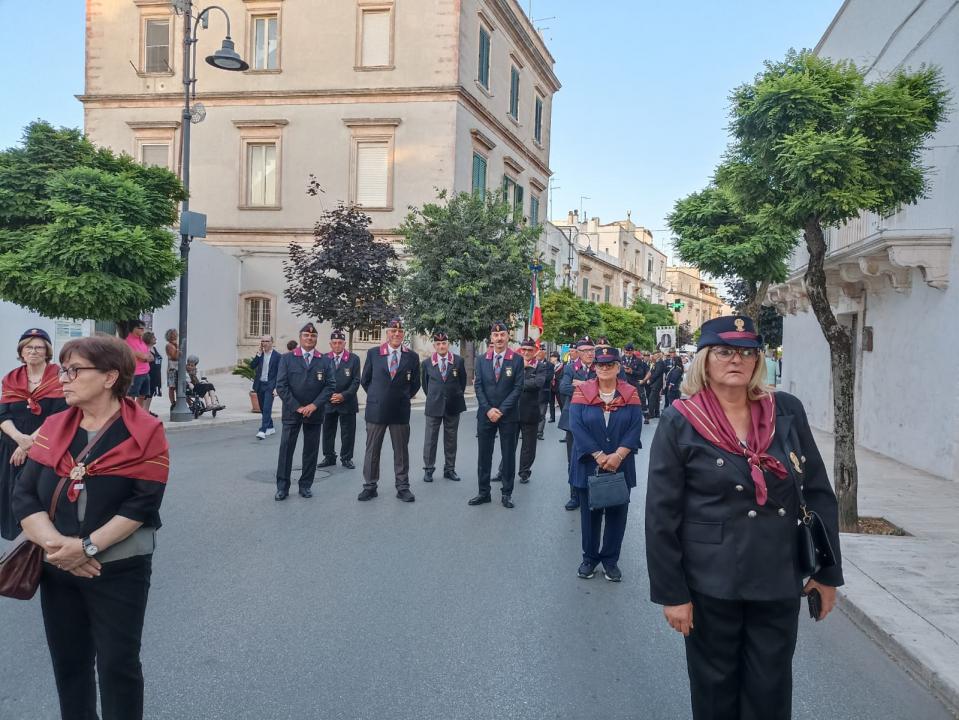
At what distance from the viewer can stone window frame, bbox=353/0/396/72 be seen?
28.9 metres

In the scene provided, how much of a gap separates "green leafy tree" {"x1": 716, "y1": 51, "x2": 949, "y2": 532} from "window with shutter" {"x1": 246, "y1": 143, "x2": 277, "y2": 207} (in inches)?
977

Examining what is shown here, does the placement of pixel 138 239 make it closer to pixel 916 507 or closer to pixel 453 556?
pixel 453 556

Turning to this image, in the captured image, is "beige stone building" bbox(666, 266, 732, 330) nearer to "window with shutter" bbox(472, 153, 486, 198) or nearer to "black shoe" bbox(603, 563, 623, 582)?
"window with shutter" bbox(472, 153, 486, 198)

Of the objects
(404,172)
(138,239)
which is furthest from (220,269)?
(138,239)

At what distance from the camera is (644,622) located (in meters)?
5.28

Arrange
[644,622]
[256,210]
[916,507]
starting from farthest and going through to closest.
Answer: [256,210]
[916,507]
[644,622]

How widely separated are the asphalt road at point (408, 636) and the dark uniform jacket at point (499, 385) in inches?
68.8

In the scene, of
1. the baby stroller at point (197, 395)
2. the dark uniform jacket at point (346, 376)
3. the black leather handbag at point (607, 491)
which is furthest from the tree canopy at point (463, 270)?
the black leather handbag at point (607, 491)

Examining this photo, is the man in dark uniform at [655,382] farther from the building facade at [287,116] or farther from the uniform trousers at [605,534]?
the uniform trousers at [605,534]

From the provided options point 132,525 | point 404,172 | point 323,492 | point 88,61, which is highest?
point 88,61

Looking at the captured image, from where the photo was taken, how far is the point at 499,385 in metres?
9.48

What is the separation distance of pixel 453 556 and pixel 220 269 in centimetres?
2379

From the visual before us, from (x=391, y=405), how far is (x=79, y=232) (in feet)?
24.4

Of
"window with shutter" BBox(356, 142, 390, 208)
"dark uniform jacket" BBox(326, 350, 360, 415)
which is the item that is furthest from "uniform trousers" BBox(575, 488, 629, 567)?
"window with shutter" BBox(356, 142, 390, 208)
